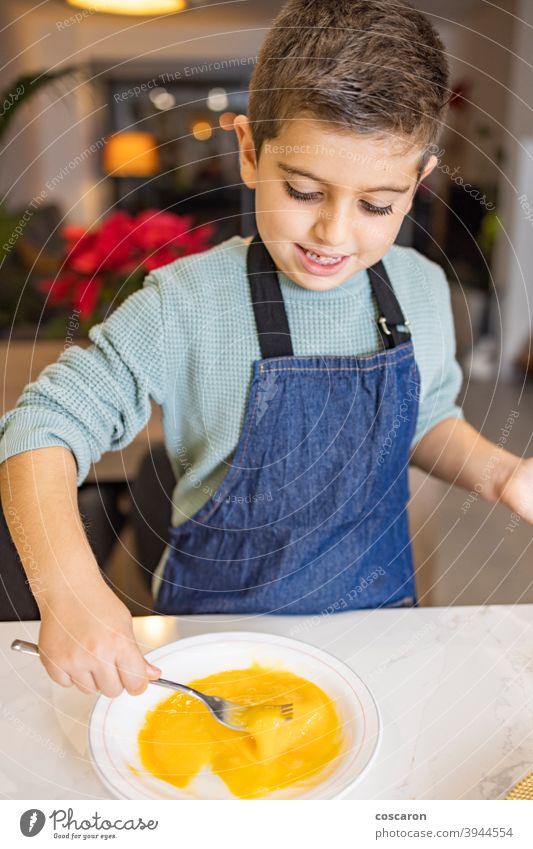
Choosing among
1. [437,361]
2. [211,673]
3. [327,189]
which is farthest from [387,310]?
[211,673]

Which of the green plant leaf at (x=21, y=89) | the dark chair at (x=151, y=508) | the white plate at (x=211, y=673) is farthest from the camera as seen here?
the dark chair at (x=151, y=508)

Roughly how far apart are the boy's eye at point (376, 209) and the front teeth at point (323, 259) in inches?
1.6

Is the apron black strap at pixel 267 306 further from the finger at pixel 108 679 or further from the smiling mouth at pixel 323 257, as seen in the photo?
the finger at pixel 108 679

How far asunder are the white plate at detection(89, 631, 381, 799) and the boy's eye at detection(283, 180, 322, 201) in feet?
0.79

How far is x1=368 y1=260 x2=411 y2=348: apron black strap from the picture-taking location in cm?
50

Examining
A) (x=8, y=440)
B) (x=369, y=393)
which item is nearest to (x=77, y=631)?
(x=8, y=440)

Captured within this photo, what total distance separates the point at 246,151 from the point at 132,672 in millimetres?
275

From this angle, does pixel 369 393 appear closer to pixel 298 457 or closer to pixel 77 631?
pixel 298 457

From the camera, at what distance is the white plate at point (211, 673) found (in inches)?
12.7

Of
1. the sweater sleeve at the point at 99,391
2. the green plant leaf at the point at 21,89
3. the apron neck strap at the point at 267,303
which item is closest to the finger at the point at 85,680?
the sweater sleeve at the point at 99,391

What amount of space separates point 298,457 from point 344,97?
224 mm

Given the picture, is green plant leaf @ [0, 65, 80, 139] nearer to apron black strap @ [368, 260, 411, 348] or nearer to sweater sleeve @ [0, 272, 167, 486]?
sweater sleeve @ [0, 272, 167, 486]

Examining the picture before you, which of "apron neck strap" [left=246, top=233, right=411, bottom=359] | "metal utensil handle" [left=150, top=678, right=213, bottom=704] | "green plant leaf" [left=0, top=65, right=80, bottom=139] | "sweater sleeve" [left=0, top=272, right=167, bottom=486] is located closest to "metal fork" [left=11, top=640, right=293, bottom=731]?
"metal utensil handle" [left=150, top=678, right=213, bottom=704]
